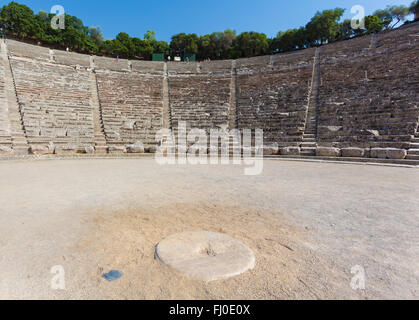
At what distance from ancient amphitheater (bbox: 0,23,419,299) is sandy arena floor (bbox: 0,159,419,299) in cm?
2

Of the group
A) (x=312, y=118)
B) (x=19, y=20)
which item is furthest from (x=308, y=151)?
(x=19, y=20)

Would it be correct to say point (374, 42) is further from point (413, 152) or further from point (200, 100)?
point (200, 100)

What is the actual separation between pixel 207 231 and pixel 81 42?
39394 millimetres

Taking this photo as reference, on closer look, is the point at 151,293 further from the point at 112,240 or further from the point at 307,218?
the point at 307,218

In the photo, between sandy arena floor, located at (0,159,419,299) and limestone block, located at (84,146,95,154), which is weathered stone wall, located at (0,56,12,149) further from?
sandy arena floor, located at (0,159,419,299)

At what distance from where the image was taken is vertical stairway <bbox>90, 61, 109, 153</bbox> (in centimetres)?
1199

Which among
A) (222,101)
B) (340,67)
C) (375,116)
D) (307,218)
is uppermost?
(340,67)

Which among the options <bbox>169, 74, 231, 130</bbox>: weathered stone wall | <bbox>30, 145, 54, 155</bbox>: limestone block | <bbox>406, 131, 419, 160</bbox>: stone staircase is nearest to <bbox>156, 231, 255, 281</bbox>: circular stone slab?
<bbox>406, 131, 419, 160</bbox>: stone staircase

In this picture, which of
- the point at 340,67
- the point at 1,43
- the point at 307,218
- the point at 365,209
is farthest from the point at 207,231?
the point at 1,43

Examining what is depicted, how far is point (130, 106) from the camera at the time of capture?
50.6 feet

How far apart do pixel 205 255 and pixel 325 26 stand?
4010 cm

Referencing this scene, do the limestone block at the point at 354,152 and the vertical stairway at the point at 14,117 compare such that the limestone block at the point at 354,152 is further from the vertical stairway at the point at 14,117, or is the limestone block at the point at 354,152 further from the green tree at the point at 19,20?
the green tree at the point at 19,20

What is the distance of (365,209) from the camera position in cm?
335

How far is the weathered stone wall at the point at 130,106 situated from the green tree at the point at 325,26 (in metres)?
27.4
